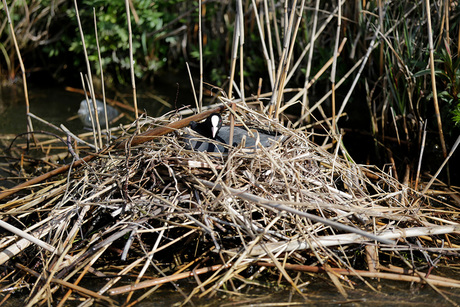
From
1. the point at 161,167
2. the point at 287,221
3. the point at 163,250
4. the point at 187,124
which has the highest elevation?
the point at 187,124

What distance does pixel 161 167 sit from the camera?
259 centimetres

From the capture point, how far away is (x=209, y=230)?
7.49 ft

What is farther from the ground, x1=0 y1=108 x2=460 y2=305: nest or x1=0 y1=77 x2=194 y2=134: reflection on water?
x1=0 y1=108 x2=460 y2=305: nest

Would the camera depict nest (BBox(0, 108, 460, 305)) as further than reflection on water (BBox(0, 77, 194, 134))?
No

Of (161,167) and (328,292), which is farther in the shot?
(161,167)

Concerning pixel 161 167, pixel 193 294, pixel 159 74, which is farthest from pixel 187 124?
pixel 159 74

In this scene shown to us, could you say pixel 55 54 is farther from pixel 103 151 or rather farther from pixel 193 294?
pixel 193 294

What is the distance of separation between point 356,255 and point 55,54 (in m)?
3.88

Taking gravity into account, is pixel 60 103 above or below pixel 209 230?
below

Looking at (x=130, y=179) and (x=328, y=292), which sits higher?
(x=130, y=179)

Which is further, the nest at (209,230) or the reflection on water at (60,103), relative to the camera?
the reflection on water at (60,103)

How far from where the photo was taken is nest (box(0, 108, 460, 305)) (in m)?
2.27

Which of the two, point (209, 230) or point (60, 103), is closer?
point (209, 230)

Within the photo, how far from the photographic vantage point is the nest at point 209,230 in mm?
2271
